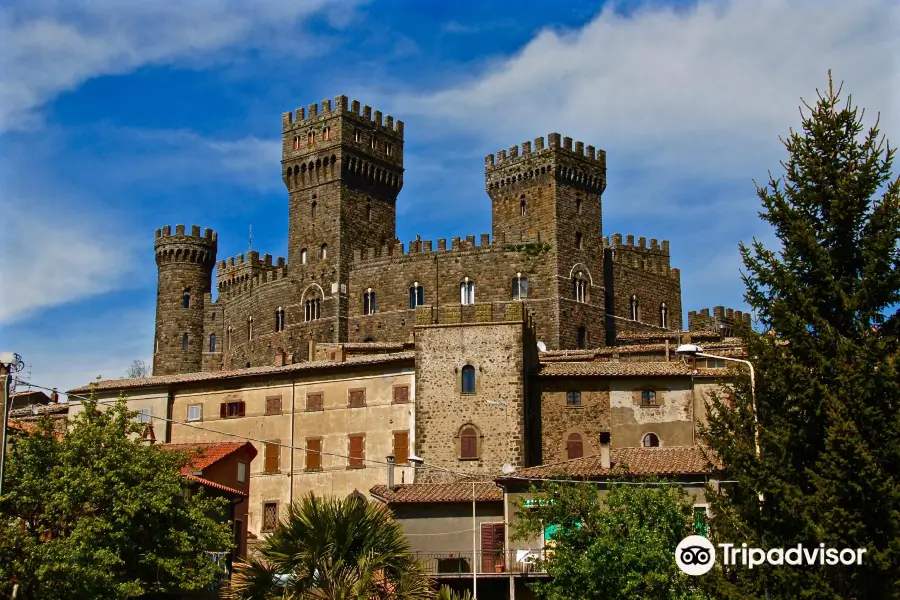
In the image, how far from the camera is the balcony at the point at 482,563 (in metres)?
39.4

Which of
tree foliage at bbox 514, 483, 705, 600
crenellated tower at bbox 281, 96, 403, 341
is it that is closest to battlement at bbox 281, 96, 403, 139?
crenellated tower at bbox 281, 96, 403, 341

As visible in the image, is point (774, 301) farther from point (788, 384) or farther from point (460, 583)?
point (460, 583)

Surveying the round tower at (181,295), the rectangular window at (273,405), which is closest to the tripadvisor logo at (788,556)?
the rectangular window at (273,405)

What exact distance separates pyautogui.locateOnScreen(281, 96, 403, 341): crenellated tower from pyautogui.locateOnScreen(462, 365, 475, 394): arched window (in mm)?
23635

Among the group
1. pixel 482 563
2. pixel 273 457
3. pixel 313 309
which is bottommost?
pixel 482 563

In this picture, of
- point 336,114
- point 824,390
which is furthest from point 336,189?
point 824,390

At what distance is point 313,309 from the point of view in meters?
73.5

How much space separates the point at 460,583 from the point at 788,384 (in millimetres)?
22631

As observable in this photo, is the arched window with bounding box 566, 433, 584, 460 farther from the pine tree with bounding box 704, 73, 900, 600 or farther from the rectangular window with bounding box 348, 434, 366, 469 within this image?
the pine tree with bounding box 704, 73, 900, 600

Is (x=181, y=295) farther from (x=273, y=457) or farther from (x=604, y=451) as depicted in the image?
(x=604, y=451)

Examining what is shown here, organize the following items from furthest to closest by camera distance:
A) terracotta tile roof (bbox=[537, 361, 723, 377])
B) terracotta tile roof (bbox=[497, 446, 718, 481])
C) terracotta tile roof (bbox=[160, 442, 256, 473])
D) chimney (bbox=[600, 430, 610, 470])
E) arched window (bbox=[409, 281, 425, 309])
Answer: arched window (bbox=[409, 281, 425, 309]) → terracotta tile roof (bbox=[537, 361, 723, 377]) → terracotta tile roof (bbox=[160, 442, 256, 473]) → chimney (bbox=[600, 430, 610, 470]) → terracotta tile roof (bbox=[497, 446, 718, 481])

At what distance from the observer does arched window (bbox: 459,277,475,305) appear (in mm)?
69062

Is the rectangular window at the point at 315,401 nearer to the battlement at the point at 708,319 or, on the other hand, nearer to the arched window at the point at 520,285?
the arched window at the point at 520,285

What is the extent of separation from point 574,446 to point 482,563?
30.9 ft
